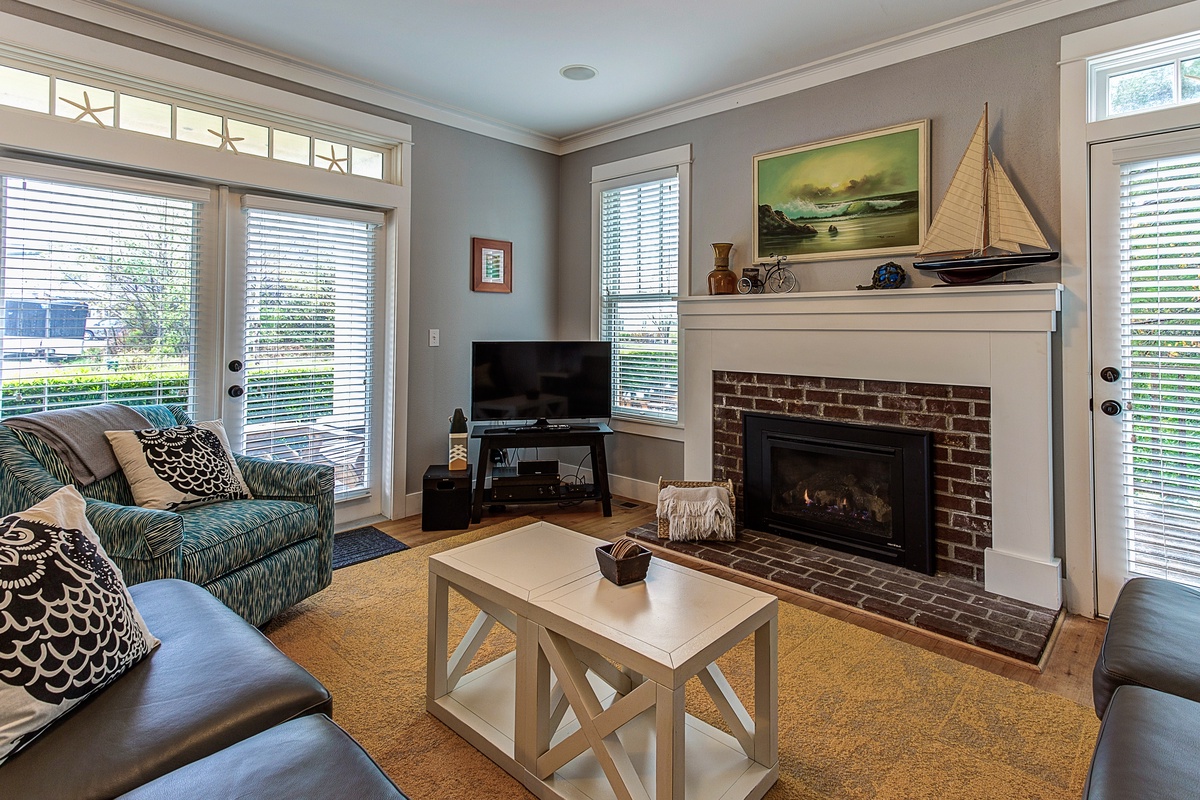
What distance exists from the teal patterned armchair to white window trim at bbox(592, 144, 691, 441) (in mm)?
2257

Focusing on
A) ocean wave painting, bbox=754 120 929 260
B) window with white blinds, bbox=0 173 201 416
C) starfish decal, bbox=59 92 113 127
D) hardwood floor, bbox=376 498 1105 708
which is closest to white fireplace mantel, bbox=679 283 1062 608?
hardwood floor, bbox=376 498 1105 708

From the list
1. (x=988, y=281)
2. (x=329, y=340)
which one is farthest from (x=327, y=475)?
(x=988, y=281)

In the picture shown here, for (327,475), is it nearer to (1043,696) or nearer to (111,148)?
(111,148)

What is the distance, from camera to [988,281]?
9.36 ft

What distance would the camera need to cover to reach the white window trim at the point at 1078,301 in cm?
257

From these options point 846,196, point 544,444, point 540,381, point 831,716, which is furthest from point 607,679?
point 846,196

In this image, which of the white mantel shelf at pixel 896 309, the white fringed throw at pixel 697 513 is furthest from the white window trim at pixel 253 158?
the white mantel shelf at pixel 896 309

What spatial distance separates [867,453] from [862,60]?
2.08 metres

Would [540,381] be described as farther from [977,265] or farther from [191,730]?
[191,730]

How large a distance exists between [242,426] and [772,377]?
118 inches

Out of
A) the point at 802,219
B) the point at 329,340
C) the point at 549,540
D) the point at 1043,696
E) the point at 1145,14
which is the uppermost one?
the point at 1145,14

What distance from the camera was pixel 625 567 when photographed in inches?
69.1

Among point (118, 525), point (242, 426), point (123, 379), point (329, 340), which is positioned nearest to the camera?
point (118, 525)

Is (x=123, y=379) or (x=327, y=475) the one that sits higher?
(x=123, y=379)
